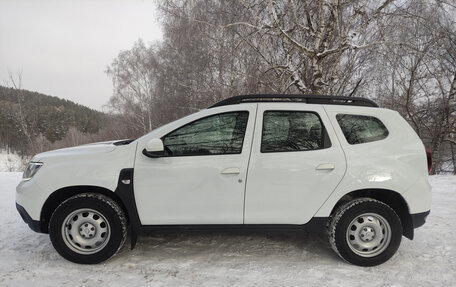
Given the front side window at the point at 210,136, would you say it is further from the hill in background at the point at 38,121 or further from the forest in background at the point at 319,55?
the hill in background at the point at 38,121

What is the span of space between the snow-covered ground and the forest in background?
354 centimetres

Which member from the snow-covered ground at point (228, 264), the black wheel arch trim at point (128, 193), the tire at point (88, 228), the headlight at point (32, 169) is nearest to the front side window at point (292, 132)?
the snow-covered ground at point (228, 264)

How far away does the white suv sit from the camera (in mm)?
2854

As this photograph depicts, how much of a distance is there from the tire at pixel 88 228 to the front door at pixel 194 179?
0.30 meters

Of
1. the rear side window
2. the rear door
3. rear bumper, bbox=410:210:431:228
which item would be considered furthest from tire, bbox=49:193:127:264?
rear bumper, bbox=410:210:431:228

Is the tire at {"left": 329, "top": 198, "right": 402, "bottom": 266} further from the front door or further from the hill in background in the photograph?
the hill in background

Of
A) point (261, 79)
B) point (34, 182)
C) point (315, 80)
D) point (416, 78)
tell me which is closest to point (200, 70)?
point (261, 79)

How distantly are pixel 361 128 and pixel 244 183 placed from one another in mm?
1405

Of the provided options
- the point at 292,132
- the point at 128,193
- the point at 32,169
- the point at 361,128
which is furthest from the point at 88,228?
the point at 361,128

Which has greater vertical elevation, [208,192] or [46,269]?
[208,192]

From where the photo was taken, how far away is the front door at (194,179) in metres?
2.85

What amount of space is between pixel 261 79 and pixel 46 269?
27.0 feet

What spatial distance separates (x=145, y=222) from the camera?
2928 millimetres

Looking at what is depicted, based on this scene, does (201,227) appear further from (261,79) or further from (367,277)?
(261,79)
